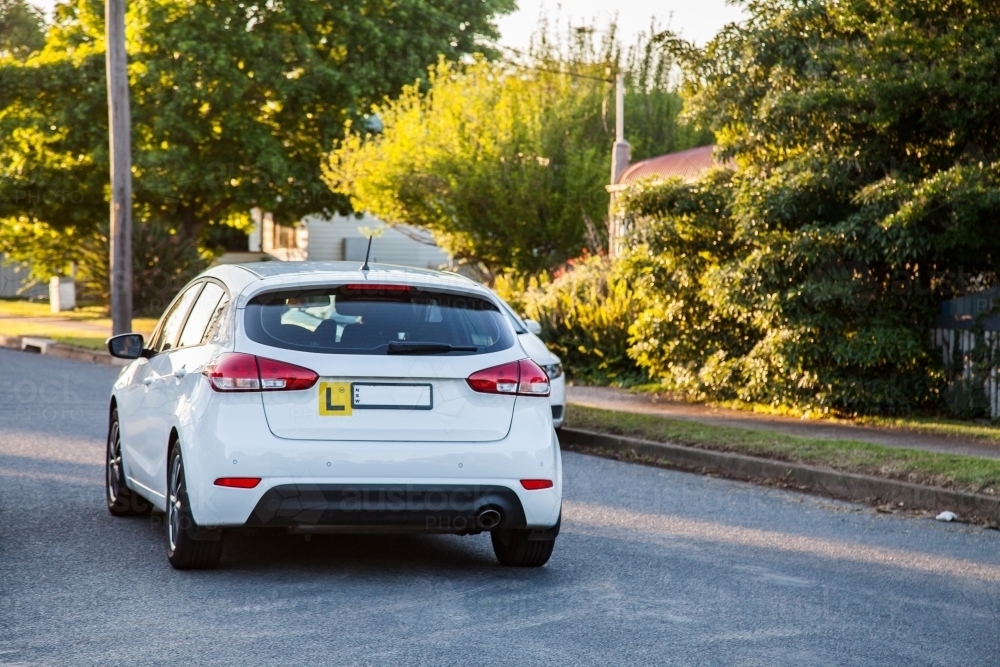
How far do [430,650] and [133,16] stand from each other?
32980mm

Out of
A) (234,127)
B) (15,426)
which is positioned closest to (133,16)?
(234,127)

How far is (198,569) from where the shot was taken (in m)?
7.17

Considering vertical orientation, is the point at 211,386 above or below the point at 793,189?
below

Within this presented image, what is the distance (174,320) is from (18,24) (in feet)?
203

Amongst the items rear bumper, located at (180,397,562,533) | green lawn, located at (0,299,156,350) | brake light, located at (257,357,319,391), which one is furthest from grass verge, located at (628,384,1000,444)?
green lawn, located at (0,299,156,350)

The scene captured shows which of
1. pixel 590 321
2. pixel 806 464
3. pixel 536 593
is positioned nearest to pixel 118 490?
pixel 536 593

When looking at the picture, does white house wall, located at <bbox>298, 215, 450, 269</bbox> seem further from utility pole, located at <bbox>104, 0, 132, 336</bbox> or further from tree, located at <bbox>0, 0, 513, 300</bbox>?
utility pole, located at <bbox>104, 0, 132, 336</bbox>

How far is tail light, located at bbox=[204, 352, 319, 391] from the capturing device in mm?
6742

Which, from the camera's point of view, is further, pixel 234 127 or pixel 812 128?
pixel 234 127

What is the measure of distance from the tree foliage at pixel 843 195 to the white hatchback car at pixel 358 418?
7.52 metres

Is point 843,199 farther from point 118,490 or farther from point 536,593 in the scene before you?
point 536,593

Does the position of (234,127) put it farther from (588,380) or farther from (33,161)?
(588,380)

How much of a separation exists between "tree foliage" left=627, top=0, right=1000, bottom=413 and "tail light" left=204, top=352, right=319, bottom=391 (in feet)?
27.2

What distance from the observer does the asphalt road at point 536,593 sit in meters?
5.71
